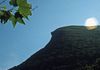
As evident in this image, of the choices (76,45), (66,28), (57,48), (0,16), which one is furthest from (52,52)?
(0,16)

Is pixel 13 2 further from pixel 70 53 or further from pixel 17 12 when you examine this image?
pixel 70 53

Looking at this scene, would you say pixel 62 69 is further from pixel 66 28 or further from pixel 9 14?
Result: pixel 9 14

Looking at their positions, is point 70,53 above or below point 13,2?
above

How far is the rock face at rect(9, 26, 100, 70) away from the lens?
3850 inches

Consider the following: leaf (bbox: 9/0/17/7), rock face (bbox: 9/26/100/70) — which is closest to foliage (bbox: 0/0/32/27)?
leaf (bbox: 9/0/17/7)

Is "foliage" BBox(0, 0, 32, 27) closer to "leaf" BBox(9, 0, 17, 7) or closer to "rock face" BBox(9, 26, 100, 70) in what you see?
"leaf" BBox(9, 0, 17, 7)

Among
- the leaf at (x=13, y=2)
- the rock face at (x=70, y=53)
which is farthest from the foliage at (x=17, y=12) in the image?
the rock face at (x=70, y=53)

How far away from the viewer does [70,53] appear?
10725cm

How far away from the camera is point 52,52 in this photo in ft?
369

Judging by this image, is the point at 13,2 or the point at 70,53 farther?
the point at 70,53

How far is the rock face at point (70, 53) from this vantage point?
97.8 meters

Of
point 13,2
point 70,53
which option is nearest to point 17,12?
point 13,2

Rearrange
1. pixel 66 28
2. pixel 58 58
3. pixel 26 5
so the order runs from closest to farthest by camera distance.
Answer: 1. pixel 26 5
2. pixel 58 58
3. pixel 66 28

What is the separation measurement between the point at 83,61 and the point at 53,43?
32.6 m
